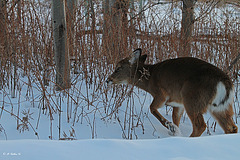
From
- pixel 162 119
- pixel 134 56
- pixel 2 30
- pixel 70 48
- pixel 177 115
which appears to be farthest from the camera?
pixel 70 48

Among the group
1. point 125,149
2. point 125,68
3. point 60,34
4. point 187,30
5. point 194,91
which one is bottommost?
point 125,149

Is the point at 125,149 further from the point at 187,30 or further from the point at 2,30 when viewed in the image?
the point at 187,30

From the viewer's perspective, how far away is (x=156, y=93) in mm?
4273

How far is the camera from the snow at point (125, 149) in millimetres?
1672

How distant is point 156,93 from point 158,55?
1.93m

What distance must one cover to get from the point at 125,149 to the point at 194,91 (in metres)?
2.03

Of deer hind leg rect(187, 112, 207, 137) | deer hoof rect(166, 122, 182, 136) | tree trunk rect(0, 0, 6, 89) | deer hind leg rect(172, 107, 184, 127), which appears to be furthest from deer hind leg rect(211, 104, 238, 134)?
tree trunk rect(0, 0, 6, 89)

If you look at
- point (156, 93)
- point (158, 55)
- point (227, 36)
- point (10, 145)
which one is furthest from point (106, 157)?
point (227, 36)

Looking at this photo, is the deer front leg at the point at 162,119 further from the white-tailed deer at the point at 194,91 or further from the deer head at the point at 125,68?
the deer head at the point at 125,68

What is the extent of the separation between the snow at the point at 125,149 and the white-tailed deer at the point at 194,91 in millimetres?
1565

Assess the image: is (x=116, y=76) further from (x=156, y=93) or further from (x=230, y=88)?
(x=230, y=88)

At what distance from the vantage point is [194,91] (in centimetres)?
362

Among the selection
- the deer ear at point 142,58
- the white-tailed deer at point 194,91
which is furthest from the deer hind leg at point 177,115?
the deer ear at point 142,58

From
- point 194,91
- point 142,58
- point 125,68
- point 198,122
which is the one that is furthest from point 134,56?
point 198,122
